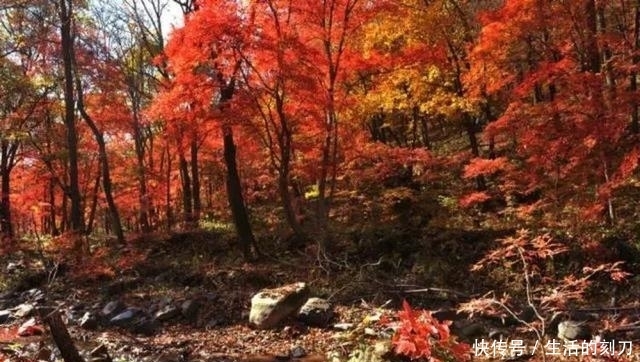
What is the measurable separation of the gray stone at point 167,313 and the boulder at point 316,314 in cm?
329

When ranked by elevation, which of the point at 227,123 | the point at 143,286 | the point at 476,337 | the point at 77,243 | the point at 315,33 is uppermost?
the point at 315,33

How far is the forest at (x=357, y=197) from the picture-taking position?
1193 cm

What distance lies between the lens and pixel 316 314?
40.9 ft

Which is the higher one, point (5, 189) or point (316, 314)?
point (5, 189)

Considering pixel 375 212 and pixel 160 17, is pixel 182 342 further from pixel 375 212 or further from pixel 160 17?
pixel 160 17

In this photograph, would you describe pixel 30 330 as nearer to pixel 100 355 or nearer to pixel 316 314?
pixel 100 355

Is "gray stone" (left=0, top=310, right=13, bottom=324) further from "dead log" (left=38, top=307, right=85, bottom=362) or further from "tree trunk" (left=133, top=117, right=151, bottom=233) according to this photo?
"tree trunk" (left=133, top=117, right=151, bottom=233)

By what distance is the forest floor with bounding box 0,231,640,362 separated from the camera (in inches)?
451

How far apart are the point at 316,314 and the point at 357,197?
1082 cm

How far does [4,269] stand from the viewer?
2073 centimetres

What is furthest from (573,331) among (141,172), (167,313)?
(141,172)

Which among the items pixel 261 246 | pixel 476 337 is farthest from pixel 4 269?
pixel 476 337

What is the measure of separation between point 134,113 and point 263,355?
18.1 metres

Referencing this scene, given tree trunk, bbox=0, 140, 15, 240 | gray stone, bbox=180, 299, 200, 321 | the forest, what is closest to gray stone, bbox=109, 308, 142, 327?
the forest
